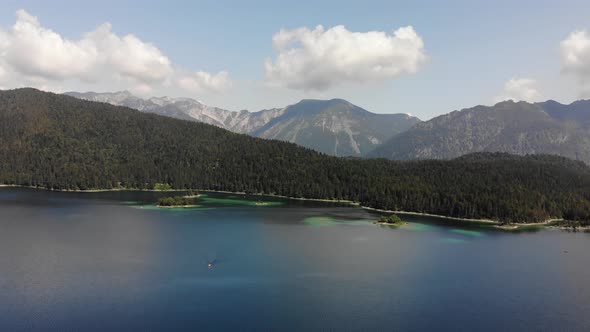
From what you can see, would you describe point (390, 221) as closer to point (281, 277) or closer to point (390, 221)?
point (390, 221)

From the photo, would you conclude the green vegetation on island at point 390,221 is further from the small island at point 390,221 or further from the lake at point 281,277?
the lake at point 281,277

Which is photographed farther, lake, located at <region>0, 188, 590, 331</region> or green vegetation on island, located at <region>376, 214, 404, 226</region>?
green vegetation on island, located at <region>376, 214, 404, 226</region>

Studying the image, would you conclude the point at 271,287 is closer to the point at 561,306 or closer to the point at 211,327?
the point at 211,327

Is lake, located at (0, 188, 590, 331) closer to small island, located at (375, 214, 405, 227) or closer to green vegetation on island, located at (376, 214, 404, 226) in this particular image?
small island, located at (375, 214, 405, 227)

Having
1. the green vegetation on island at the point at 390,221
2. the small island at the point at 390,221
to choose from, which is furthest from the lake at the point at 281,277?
the green vegetation on island at the point at 390,221

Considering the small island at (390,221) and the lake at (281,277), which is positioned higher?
the small island at (390,221)

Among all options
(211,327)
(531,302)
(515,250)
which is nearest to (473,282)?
(531,302)

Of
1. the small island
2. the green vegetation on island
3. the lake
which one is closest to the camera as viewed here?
the lake

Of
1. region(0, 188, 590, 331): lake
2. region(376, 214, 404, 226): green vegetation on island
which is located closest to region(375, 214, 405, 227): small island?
region(376, 214, 404, 226): green vegetation on island
